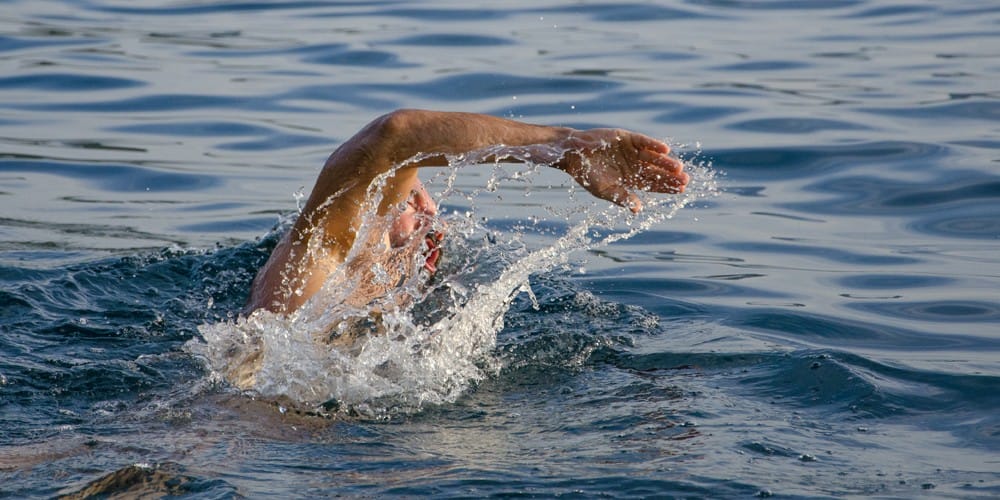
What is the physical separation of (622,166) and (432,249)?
1.50m

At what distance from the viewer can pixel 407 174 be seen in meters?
5.25

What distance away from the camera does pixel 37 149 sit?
9.38 m

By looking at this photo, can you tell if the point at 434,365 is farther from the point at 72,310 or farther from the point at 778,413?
the point at 72,310

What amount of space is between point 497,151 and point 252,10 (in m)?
9.93

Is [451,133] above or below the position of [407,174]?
above

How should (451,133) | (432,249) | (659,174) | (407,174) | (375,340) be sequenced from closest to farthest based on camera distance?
1. (659,174)
2. (451,133)
3. (375,340)
4. (407,174)
5. (432,249)

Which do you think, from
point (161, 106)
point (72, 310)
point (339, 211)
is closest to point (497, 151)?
point (339, 211)

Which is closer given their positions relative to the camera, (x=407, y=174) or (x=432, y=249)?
(x=407, y=174)

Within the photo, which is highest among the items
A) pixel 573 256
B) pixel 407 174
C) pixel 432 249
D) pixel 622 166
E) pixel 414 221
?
pixel 622 166

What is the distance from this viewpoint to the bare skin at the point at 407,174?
15.6ft

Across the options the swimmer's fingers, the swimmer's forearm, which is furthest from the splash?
the swimmer's fingers

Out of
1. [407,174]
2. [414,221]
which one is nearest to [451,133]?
[407,174]

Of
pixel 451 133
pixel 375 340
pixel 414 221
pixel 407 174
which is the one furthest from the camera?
pixel 414 221

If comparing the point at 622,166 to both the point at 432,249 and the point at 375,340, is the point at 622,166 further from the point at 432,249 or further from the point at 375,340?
the point at 432,249
